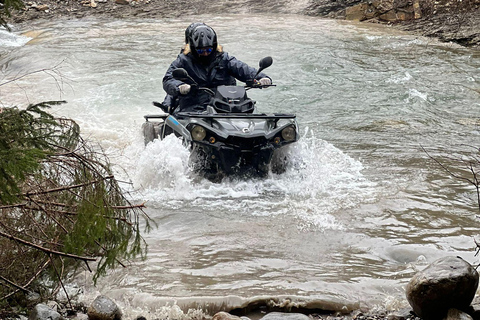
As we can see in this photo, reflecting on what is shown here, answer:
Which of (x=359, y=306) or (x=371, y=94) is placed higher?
(x=359, y=306)

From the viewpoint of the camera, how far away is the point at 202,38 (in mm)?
7766

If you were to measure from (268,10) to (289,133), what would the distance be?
18647 mm

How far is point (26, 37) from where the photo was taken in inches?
805

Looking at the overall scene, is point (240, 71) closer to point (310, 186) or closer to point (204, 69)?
point (204, 69)

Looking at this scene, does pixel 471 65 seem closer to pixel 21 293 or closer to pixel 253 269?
pixel 253 269

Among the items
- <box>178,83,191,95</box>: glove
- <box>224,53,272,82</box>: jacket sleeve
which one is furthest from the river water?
<box>224,53,272,82</box>: jacket sleeve

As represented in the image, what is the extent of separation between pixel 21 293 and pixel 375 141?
6.81 m

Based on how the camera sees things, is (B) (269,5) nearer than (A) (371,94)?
No

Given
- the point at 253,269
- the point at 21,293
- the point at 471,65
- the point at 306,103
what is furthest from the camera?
the point at 471,65

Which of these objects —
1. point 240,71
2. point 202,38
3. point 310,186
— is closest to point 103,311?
point 310,186

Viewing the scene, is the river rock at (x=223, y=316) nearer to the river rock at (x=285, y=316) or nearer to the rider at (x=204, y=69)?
the river rock at (x=285, y=316)

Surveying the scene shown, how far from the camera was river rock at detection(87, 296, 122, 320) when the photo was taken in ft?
13.3

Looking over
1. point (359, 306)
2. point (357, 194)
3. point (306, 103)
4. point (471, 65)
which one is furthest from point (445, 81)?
point (359, 306)

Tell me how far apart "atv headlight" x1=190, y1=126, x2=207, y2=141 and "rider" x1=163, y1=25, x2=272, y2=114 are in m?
1.03
